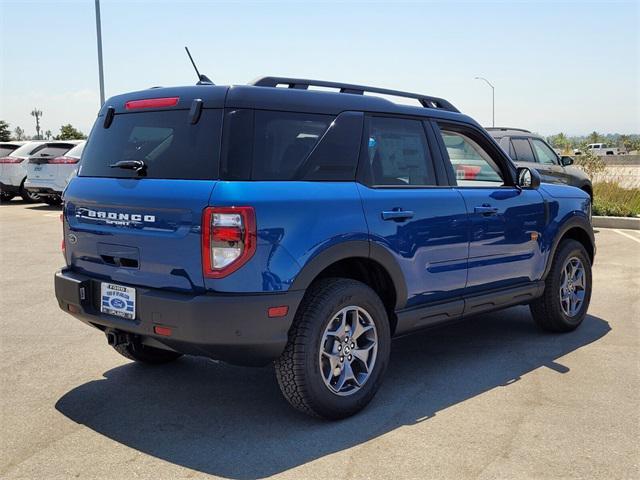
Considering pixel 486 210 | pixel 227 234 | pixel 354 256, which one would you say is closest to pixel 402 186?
pixel 354 256

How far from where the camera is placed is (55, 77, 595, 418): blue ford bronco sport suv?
3648 mm

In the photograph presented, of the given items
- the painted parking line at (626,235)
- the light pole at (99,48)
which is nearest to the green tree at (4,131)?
the light pole at (99,48)

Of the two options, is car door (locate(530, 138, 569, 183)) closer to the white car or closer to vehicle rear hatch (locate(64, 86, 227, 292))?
vehicle rear hatch (locate(64, 86, 227, 292))

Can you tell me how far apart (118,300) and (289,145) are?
4.30 feet

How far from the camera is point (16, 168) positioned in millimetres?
18531

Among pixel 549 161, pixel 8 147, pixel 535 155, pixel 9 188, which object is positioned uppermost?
pixel 8 147

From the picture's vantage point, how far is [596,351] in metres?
5.53

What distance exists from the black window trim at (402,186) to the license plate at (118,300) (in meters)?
1.51

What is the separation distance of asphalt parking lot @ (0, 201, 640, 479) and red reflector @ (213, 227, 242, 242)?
1.10 meters

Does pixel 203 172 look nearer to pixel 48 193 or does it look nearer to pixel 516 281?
pixel 516 281

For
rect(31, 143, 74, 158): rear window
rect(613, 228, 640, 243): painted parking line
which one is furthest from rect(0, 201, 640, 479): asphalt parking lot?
rect(31, 143, 74, 158): rear window

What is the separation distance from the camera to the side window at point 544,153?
1249 cm

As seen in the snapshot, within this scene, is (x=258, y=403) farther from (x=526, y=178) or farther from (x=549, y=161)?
(x=549, y=161)

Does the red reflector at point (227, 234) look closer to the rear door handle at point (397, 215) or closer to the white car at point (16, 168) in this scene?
the rear door handle at point (397, 215)
